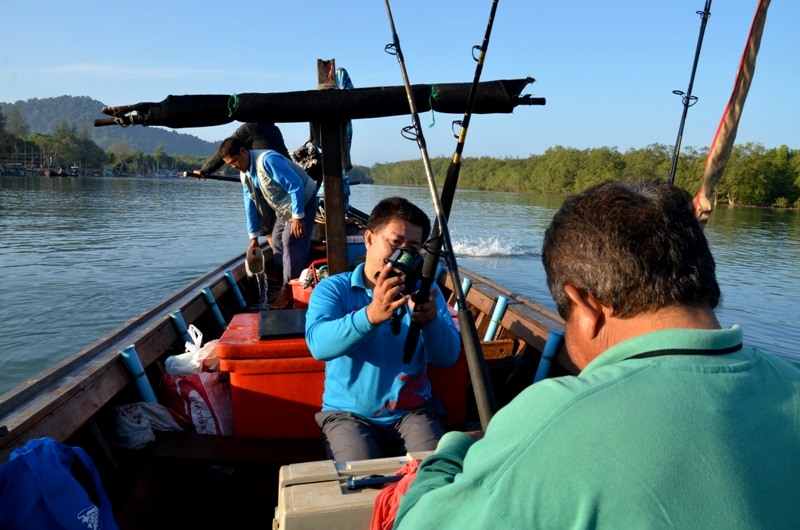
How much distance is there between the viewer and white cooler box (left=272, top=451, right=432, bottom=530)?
1.58m

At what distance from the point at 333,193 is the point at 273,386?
5.58 feet

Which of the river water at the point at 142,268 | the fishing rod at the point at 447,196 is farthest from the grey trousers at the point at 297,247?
the fishing rod at the point at 447,196

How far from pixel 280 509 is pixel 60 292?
42.3 ft

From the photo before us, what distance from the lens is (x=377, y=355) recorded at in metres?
2.75

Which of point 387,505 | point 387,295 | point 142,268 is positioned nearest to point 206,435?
point 387,295

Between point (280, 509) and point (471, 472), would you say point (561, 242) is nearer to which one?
point (471, 472)

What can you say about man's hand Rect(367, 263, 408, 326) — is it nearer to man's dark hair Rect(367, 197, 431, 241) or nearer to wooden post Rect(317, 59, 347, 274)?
man's dark hair Rect(367, 197, 431, 241)

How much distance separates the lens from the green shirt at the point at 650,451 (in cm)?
91

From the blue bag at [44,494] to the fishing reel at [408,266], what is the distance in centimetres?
131

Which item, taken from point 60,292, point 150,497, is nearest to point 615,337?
point 150,497

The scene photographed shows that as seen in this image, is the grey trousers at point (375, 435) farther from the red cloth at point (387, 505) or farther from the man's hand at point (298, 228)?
the man's hand at point (298, 228)

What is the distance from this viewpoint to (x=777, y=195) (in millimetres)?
65188

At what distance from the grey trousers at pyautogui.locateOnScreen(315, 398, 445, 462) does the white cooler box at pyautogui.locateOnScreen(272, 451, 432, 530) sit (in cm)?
72

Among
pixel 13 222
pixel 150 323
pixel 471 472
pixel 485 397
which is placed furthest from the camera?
pixel 13 222
